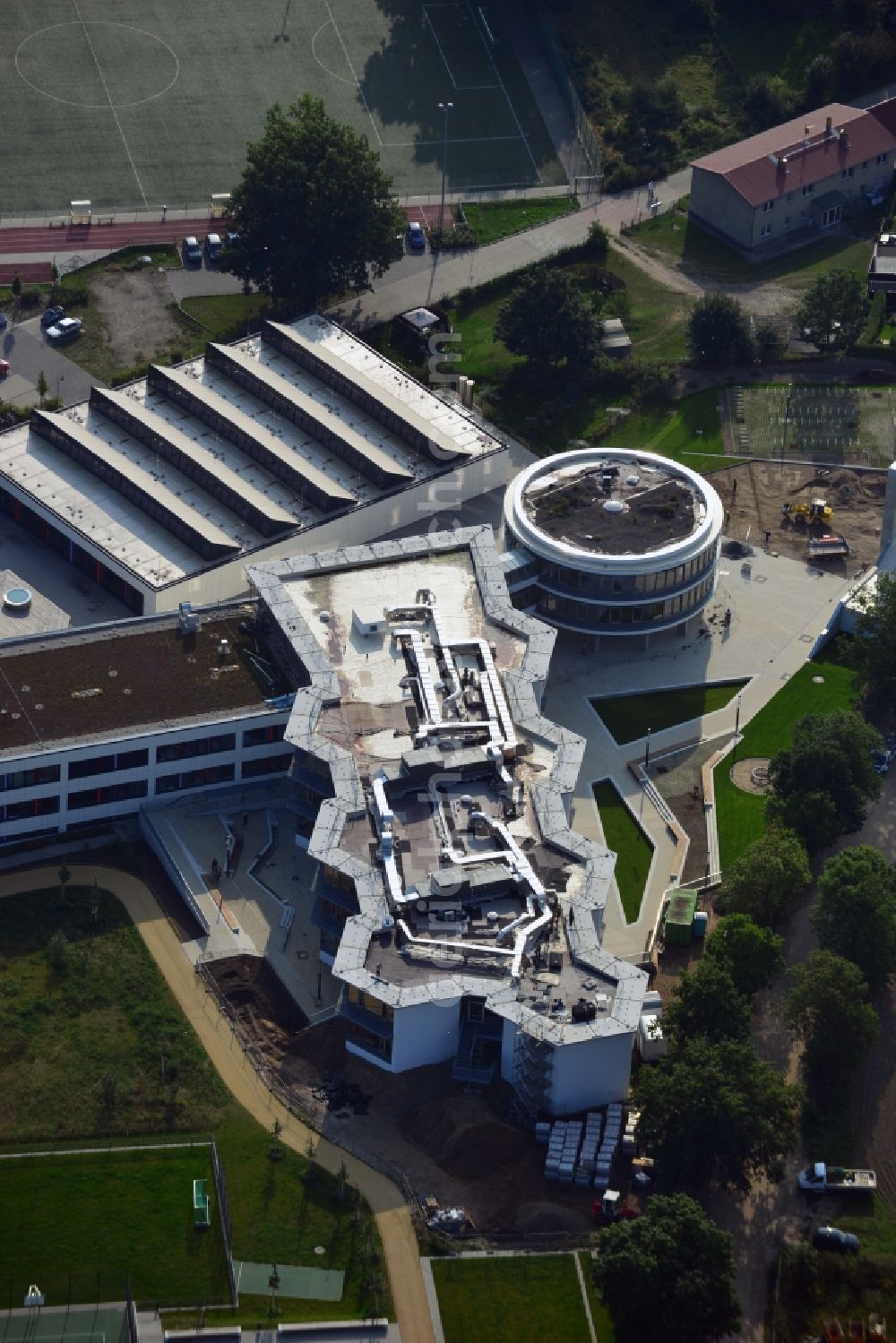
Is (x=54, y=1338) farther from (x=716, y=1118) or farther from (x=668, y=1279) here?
(x=716, y=1118)

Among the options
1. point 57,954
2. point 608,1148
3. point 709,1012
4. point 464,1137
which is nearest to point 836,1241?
point 608,1148

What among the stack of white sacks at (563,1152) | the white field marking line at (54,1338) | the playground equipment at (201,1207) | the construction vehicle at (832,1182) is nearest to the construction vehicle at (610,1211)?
the stack of white sacks at (563,1152)

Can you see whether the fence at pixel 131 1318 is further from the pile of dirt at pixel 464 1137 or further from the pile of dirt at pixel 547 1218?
the pile of dirt at pixel 547 1218

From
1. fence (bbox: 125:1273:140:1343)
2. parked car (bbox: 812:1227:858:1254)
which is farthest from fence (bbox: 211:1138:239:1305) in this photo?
parked car (bbox: 812:1227:858:1254)

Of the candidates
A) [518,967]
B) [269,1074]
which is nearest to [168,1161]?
[269,1074]

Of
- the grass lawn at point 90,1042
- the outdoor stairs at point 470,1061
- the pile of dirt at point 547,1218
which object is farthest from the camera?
the outdoor stairs at point 470,1061

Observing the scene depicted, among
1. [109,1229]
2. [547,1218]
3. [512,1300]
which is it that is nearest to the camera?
[512,1300]
